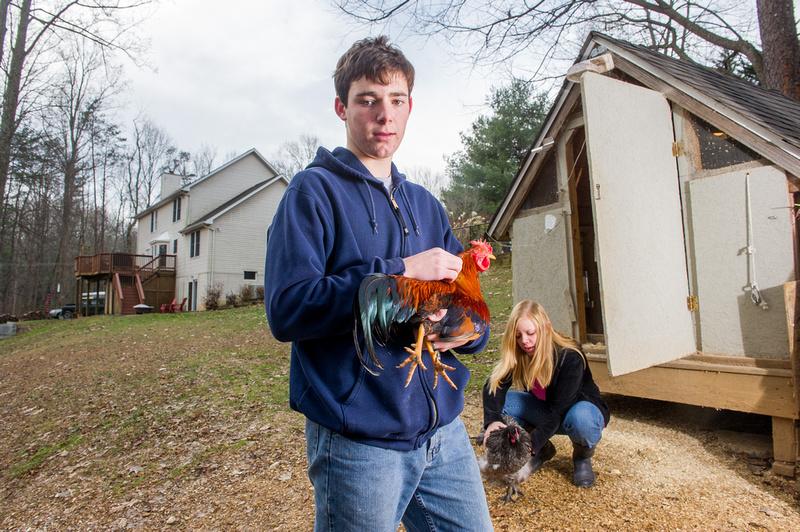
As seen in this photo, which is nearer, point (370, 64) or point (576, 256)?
point (370, 64)

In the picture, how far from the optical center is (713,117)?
442 cm

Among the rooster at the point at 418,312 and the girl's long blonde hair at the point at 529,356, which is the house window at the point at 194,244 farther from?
the rooster at the point at 418,312

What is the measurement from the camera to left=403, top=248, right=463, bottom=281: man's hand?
1.30 meters

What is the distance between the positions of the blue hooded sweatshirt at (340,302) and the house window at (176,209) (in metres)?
28.1

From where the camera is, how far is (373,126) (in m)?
1.50

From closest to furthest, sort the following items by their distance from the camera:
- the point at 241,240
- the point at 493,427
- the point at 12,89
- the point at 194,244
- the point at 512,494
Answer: the point at 512,494 → the point at 493,427 → the point at 12,89 → the point at 241,240 → the point at 194,244

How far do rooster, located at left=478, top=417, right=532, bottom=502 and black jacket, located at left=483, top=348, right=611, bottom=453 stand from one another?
18 cm

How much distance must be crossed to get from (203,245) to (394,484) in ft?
80.4

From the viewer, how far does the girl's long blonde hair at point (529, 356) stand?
11.8 ft

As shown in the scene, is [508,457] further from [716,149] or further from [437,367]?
[716,149]

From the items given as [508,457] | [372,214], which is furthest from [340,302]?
[508,457]

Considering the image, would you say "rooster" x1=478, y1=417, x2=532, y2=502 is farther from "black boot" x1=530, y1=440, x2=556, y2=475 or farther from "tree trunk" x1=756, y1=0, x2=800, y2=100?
"tree trunk" x1=756, y1=0, x2=800, y2=100

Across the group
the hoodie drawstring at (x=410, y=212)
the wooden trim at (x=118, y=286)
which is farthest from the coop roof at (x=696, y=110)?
the wooden trim at (x=118, y=286)

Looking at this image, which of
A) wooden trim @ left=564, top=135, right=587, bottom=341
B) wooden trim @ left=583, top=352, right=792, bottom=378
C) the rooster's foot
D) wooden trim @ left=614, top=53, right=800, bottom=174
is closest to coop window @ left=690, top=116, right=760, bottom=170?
wooden trim @ left=614, top=53, right=800, bottom=174
